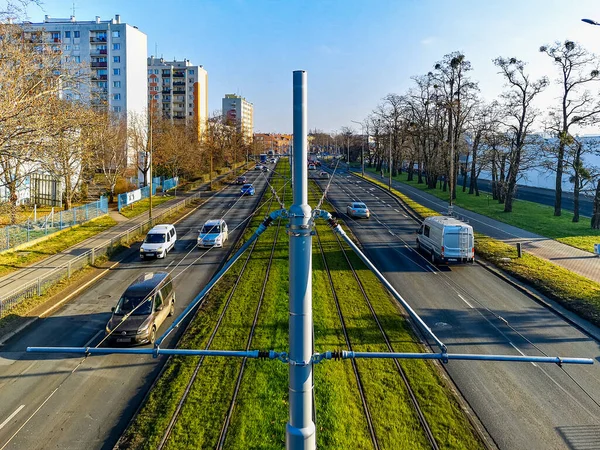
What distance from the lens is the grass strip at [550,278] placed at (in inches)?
768

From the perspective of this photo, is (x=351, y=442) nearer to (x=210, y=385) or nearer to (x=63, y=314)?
(x=210, y=385)

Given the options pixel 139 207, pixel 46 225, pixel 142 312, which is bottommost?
pixel 142 312

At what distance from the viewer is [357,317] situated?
59.0ft

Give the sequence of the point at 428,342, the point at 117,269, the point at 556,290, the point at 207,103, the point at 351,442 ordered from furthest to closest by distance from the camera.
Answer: the point at 207,103 < the point at 117,269 < the point at 556,290 < the point at 428,342 < the point at 351,442

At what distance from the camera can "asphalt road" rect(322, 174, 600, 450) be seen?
1128 cm

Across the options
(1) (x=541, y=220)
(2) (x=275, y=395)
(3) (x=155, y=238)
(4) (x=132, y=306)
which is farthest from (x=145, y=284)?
(1) (x=541, y=220)

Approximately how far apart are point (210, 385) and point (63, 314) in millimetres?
9288

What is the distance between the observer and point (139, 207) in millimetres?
46906

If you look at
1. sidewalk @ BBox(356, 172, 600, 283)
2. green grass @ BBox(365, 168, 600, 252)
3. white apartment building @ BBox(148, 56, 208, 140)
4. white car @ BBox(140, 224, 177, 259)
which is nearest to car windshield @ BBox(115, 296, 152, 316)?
white car @ BBox(140, 224, 177, 259)

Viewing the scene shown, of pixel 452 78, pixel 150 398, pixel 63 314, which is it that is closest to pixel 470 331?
pixel 150 398

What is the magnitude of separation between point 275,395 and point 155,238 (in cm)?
1872

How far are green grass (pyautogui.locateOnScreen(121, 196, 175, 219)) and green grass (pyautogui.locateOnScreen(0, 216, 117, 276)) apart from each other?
361 cm

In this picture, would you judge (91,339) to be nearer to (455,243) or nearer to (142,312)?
(142,312)

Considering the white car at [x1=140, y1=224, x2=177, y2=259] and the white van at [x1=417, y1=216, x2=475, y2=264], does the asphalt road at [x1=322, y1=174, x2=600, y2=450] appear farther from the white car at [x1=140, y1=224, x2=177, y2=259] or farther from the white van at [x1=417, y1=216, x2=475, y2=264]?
the white car at [x1=140, y1=224, x2=177, y2=259]
